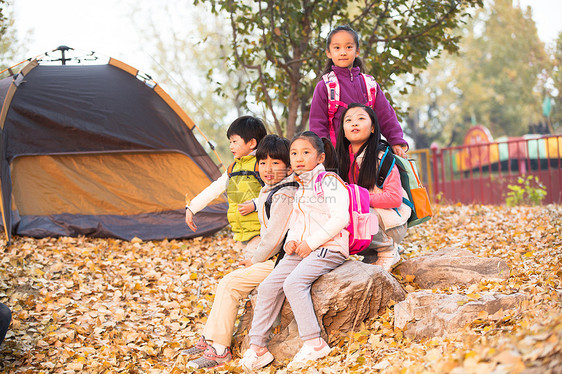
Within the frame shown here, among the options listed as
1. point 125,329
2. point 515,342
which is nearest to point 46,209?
point 125,329

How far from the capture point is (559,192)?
8930 mm

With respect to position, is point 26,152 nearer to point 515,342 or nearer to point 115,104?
point 115,104

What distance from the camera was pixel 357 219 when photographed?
306 cm

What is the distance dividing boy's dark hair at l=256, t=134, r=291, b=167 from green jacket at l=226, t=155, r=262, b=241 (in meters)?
0.40

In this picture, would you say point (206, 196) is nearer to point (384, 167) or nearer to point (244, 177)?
point (244, 177)

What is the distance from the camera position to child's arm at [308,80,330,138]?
3680 millimetres

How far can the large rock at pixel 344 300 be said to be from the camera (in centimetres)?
296

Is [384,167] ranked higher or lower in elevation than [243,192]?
higher

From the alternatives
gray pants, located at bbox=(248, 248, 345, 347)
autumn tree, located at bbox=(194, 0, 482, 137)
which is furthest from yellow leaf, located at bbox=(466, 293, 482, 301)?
autumn tree, located at bbox=(194, 0, 482, 137)

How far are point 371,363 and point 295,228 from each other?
0.91m

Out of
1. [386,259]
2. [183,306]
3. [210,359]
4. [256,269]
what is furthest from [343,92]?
[183,306]

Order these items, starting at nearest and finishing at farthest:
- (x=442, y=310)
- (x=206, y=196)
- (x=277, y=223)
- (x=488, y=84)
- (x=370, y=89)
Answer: (x=442, y=310) → (x=277, y=223) → (x=370, y=89) → (x=206, y=196) → (x=488, y=84)

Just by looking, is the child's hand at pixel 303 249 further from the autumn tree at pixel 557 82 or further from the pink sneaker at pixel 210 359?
the autumn tree at pixel 557 82

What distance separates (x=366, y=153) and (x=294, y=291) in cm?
109
